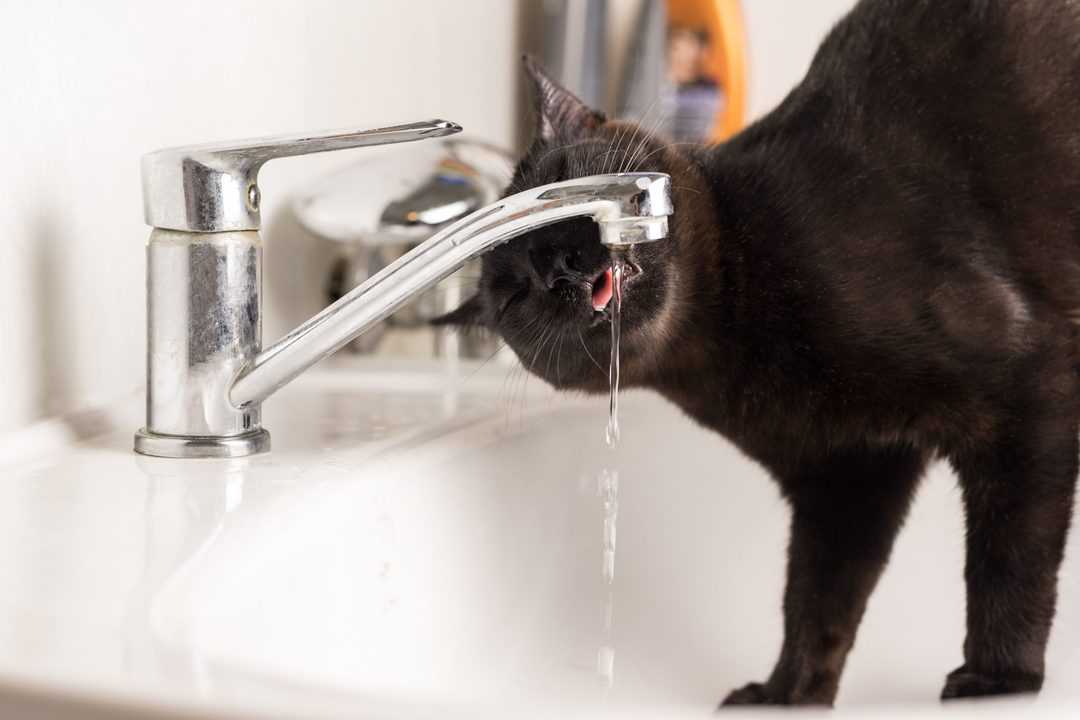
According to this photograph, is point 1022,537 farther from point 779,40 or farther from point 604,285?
point 779,40

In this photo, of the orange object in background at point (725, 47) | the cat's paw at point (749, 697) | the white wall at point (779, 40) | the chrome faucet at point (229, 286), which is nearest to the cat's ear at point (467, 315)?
the chrome faucet at point (229, 286)

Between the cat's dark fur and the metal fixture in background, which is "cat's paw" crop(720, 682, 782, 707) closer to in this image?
the cat's dark fur

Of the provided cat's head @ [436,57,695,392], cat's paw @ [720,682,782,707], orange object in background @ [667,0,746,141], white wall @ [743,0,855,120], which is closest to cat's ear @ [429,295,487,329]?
cat's head @ [436,57,695,392]

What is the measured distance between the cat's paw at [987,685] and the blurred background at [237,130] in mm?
462

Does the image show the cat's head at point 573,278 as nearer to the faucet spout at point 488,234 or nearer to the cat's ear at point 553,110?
the cat's ear at point 553,110

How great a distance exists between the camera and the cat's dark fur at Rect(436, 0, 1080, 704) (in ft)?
2.80

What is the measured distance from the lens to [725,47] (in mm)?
1864

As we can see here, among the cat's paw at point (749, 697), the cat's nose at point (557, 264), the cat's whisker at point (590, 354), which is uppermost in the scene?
the cat's nose at point (557, 264)

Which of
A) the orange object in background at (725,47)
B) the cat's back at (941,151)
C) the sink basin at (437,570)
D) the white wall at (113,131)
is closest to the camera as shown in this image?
the sink basin at (437,570)

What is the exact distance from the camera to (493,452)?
1003mm

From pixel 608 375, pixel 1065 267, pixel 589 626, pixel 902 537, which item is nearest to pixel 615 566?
pixel 589 626

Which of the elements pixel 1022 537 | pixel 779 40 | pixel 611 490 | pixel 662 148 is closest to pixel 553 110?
pixel 662 148

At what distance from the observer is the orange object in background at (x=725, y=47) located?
1.86 meters

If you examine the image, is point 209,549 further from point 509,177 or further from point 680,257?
point 509,177
